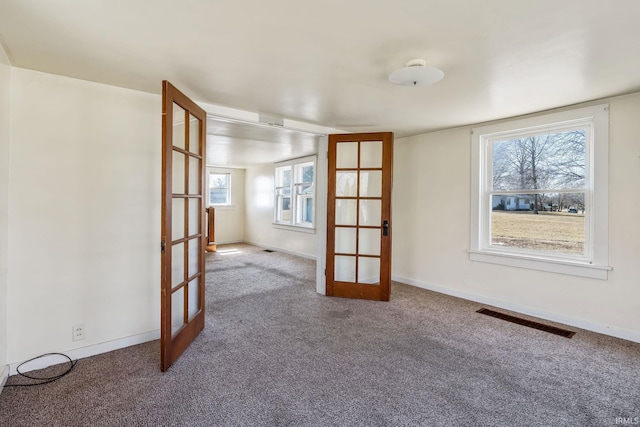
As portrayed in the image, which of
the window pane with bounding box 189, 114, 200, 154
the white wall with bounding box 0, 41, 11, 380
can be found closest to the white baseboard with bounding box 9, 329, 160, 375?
the white wall with bounding box 0, 41, 11, 380

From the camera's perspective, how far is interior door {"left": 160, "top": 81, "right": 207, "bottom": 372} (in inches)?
86.2

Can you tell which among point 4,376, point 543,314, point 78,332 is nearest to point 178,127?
point 78,332

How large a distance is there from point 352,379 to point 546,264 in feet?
8.33

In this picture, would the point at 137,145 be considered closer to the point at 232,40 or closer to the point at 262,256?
the point at 232,40

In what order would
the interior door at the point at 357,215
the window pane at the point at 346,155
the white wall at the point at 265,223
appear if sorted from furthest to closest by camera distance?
the white wall at the point at 265,223, the window pane at the point at 346,155, the interior door at the point at 357,215

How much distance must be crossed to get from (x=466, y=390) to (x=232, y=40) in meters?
2.69

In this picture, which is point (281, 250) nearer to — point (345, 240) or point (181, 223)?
point (345, 240)

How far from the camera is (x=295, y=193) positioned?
7.05 metres

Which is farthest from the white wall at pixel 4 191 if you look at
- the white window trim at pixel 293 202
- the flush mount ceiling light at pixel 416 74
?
the white window trim at pixel 293 202

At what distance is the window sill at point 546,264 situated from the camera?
117 inches

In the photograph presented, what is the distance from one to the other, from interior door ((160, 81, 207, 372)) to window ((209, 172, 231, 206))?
586 centimetres

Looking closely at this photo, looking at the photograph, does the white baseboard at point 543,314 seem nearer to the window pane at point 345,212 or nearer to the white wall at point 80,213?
the window pane at point 345,212

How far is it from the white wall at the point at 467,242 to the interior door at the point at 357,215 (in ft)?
2.84

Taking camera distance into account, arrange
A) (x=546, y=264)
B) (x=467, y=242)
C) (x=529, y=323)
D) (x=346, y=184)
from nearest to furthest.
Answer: (x=529, y=323)
(x=546, y=264)
(x=467, y=242)
(x=346, y=184)
